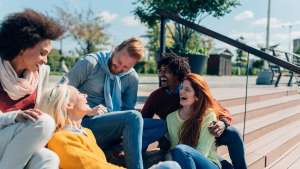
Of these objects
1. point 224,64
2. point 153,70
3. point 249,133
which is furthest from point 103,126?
point 153,70

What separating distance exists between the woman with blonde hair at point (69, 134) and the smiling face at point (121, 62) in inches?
32.4

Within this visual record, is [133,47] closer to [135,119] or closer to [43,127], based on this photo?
[135,119]

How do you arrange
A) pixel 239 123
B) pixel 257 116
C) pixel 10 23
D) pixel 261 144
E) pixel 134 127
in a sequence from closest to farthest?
pixel 10 23
pixel 134 127
pixel 261 144
pixel 239 123
pixel 257 116

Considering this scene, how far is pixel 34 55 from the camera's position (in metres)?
2.44

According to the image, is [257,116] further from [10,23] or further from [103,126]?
[10,23]

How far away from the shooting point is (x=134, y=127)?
9.61 feet

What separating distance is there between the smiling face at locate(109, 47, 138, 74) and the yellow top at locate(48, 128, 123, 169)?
1.03 metres

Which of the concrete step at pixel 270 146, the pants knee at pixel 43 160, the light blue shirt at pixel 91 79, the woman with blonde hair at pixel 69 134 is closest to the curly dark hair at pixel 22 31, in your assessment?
the woman with blonde hair at pixel 69 134

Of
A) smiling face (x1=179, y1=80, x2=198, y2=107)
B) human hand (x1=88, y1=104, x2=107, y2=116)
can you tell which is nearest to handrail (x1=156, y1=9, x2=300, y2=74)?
smiling face (x1=179, y1=80, x2=198, y2=107)

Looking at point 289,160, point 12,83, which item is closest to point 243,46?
point 289,160

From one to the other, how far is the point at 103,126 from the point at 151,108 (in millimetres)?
625

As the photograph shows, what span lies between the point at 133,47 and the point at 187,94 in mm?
544

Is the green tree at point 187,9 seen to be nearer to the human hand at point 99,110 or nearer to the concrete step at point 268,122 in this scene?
the concrete step at point 268,122

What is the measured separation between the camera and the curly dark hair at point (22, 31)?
2363mm
